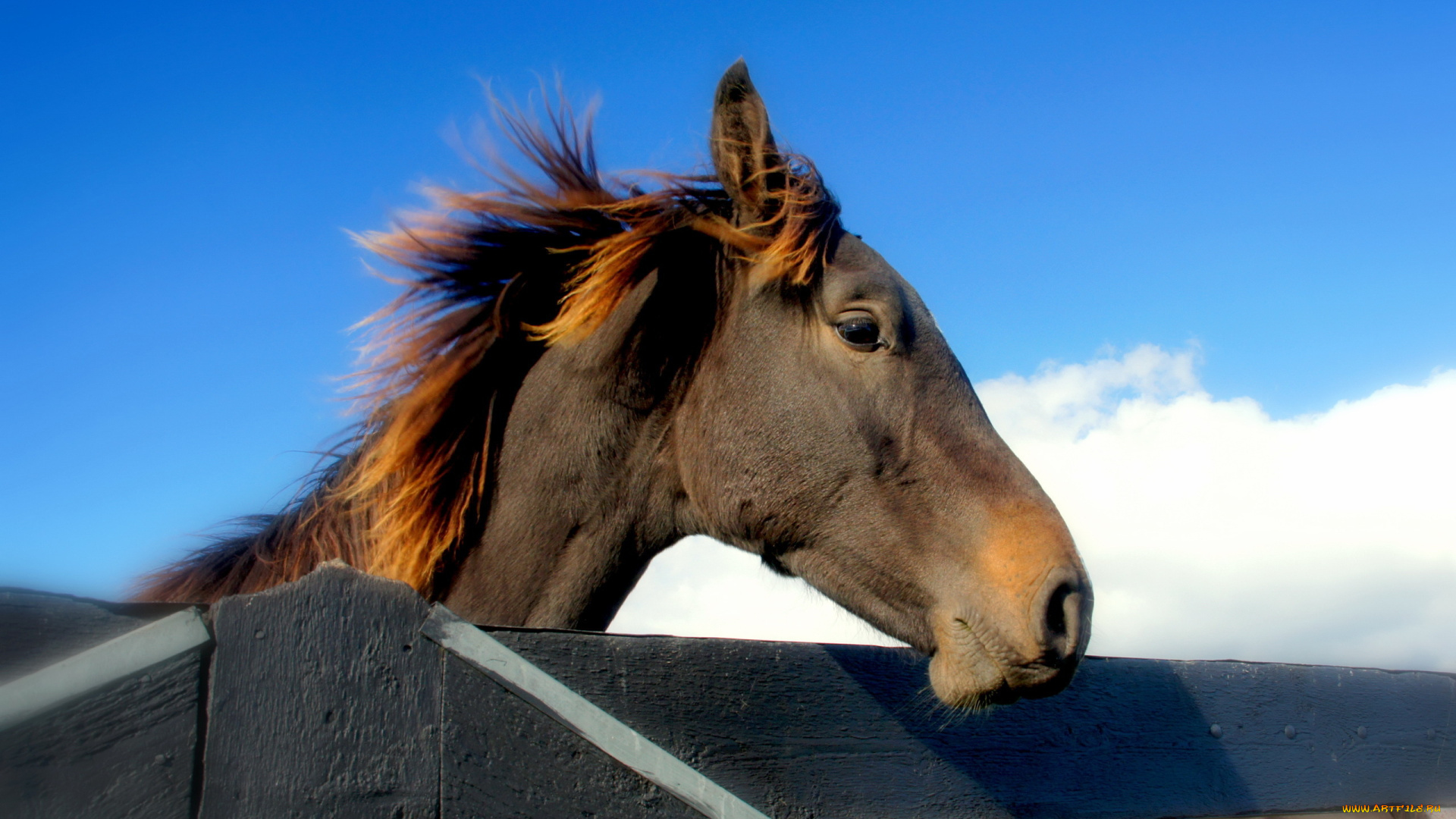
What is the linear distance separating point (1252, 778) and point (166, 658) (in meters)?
2.50

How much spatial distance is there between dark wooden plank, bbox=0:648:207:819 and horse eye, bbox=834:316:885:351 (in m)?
1.90

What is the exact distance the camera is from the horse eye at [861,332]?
2576 millimetres

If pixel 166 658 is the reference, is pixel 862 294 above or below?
above

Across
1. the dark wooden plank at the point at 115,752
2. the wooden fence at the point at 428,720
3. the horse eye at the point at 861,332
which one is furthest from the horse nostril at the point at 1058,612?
the dark wooden plank at the point at 115,752

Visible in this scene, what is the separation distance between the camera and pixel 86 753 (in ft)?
3.30

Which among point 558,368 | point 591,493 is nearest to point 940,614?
point 591,493

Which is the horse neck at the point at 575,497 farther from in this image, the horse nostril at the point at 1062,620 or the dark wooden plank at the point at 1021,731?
the horse nostril at the point at 1062,620

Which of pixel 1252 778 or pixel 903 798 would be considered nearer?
pixel 903 798

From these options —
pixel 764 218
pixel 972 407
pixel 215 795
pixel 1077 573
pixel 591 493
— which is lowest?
pixel 215 795

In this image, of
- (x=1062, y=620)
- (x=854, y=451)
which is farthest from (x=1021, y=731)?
(x=854, y=451)

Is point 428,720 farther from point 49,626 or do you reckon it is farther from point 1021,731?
point 1021,731

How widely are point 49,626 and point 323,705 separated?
0.32 meters

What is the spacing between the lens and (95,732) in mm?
1015

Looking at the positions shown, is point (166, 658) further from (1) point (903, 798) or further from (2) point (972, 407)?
(2) point (972, 407)
